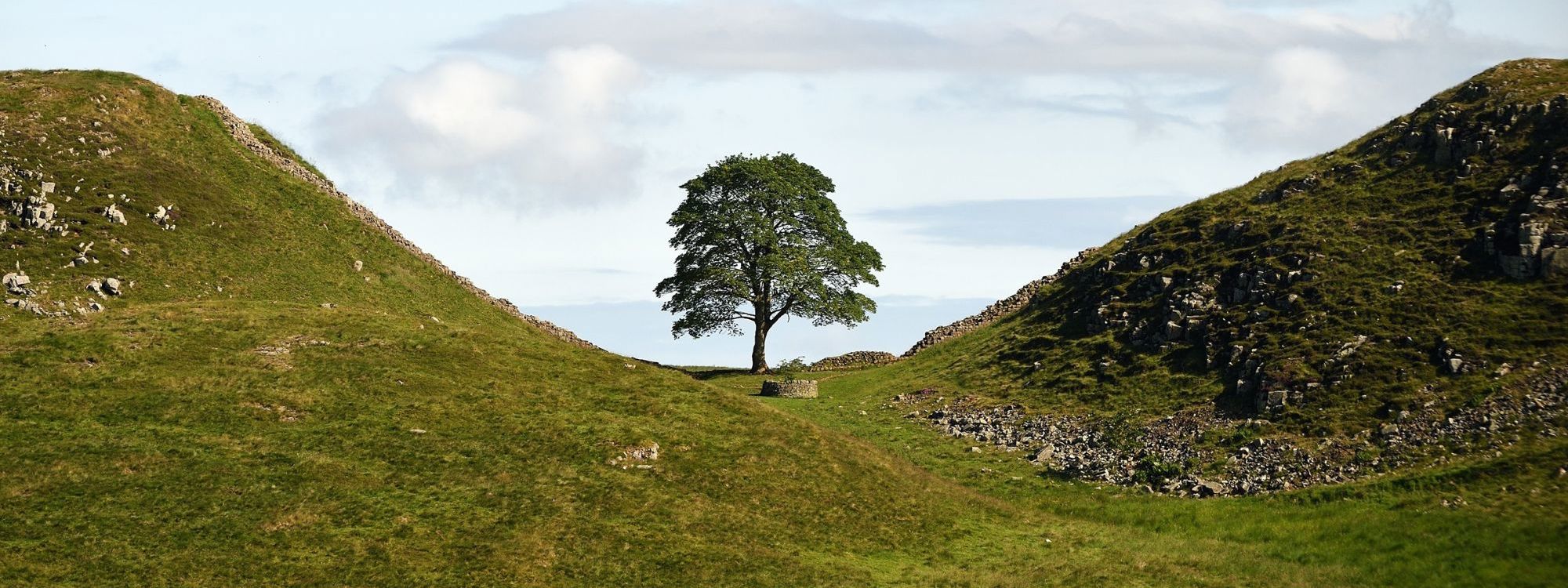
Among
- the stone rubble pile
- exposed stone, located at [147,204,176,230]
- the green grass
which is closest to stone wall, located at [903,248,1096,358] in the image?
the stone rubble pile

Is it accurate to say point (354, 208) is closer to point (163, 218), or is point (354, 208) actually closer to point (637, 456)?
point (163, 218)

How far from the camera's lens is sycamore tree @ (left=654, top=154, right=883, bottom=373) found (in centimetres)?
9369

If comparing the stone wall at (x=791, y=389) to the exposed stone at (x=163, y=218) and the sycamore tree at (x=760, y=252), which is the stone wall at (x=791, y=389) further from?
the exposed stone at (x=163, y=218)

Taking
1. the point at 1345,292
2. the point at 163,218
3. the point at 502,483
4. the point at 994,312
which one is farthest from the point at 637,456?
the point at 994,312

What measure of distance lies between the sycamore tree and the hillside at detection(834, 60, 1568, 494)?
43.0ft

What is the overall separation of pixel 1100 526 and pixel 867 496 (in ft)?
32.9

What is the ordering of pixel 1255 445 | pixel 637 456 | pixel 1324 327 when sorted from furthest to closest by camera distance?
pixel 1324 327
pixel 1255 445
pixel 637 456

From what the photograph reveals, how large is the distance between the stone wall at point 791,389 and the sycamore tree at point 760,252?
533 inches

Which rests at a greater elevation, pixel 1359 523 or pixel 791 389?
pixel 791 389

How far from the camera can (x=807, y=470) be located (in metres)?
51.1

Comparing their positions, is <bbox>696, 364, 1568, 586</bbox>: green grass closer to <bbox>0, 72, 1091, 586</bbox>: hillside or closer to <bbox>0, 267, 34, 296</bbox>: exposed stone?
<bbox>0, 72, 1091, 586</bbox>: hillside

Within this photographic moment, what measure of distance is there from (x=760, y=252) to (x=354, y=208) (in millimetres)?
32356

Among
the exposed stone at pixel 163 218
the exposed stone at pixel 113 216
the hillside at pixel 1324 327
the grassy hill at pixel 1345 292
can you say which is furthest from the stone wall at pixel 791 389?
the exposed stone at pixel 113 216

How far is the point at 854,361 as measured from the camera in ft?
332
